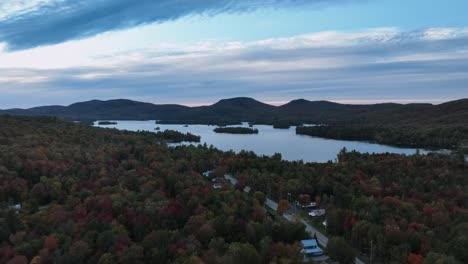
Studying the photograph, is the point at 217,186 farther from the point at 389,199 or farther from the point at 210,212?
the point at 389,199

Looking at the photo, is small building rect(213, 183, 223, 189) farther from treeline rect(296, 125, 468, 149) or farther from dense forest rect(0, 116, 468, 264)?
treeline rect(296, 125, 468, 149)

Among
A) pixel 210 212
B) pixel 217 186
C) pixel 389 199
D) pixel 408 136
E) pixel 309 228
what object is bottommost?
pixel 309 228

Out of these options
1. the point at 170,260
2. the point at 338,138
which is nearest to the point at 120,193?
the point at 170,260

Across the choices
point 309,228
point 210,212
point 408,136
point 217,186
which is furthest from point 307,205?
point 408,136

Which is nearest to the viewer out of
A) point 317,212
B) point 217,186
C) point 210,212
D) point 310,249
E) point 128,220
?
point 310,249

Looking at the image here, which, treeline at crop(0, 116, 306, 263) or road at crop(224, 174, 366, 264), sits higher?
treeline at crop(0, 116, 306, 263)

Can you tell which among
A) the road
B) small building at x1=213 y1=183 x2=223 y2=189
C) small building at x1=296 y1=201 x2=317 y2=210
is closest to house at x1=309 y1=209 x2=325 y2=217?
the road

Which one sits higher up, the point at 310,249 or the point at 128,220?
the point at 128,220
